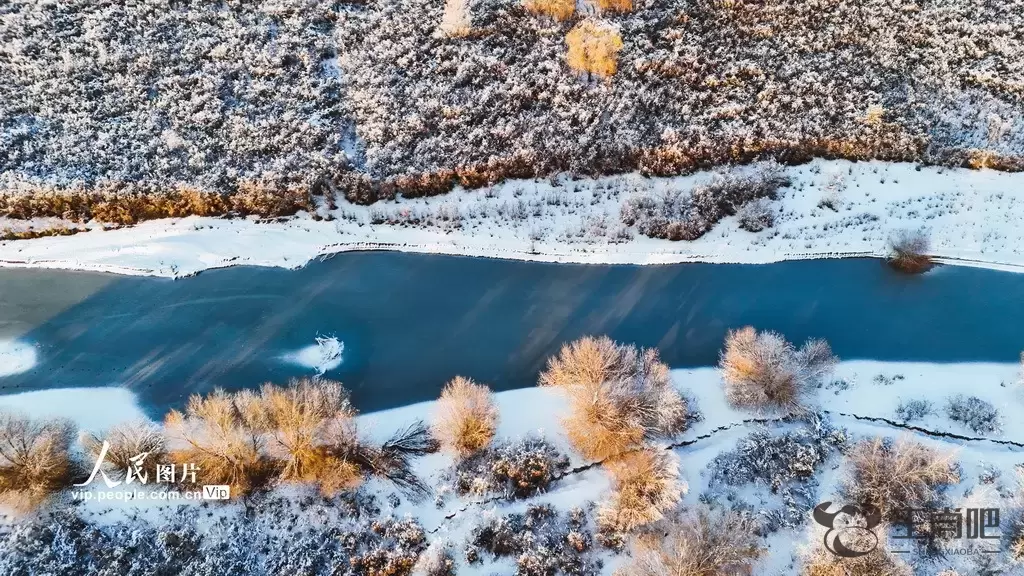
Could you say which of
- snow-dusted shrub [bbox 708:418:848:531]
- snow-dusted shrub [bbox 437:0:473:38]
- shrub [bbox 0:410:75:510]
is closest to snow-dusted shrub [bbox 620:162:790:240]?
snow-dusted shrub [bbox 708:418:848:531]

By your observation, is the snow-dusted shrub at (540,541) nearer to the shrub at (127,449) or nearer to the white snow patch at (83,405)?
the shrub at (127,449)

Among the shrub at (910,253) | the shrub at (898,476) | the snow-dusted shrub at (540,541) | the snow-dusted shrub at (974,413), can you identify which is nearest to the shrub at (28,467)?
the snow-dusted shrub at (540,541)

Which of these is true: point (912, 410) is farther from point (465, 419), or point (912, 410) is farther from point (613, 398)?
point (465, 419)

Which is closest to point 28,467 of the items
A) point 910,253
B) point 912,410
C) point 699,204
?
point 699,204

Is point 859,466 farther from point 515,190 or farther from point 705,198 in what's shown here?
point 515,190

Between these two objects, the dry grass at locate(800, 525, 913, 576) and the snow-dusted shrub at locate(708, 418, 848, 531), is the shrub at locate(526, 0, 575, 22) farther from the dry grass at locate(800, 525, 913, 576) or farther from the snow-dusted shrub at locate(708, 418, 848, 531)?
the dry grass at locate(800, 525, 913, 576)
